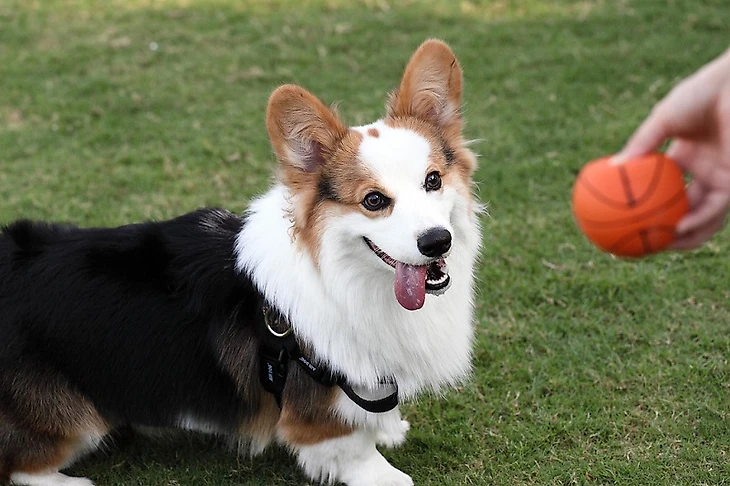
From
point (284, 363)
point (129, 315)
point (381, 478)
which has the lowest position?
point (381, 478)

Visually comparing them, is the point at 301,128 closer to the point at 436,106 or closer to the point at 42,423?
the point at 436,106

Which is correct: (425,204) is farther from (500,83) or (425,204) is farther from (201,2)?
(201,2)

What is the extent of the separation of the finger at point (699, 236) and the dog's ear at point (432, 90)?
1.12 m

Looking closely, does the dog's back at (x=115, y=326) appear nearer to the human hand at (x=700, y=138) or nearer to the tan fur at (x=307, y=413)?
the tan fur at (x=307, y=413)

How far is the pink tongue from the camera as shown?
251 cm

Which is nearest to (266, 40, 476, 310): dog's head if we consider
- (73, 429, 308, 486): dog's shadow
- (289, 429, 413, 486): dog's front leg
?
(289, 429, 413, 486): dog's front leg

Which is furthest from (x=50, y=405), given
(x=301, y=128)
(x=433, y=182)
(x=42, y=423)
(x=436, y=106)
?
(x=436, y=106)

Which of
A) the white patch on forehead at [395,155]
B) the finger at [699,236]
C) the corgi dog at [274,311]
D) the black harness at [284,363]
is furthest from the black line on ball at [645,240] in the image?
the black harness at [284,363]

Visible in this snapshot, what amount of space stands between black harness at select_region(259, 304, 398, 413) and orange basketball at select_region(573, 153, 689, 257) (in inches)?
37.0

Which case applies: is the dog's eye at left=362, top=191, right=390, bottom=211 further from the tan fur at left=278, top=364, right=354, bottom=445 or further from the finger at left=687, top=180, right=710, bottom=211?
the finger at left=687, top=180, right=710, bottom=211

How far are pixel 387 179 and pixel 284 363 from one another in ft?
2.60

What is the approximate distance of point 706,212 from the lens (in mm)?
1698

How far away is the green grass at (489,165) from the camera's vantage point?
322 centimetres

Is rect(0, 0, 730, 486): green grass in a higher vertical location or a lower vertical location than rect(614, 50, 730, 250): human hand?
lower
